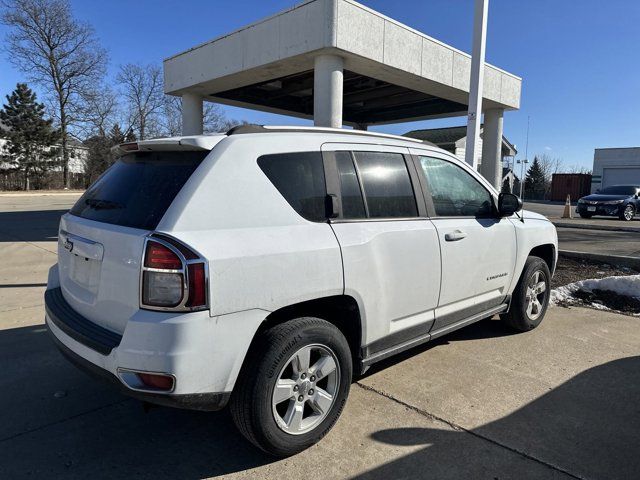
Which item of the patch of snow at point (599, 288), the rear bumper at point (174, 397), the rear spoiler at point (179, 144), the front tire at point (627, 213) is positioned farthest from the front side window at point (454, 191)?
the front tire at point (627, 213)

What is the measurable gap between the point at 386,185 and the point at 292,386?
1.56 metres

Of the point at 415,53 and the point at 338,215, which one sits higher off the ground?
the point at 415,53

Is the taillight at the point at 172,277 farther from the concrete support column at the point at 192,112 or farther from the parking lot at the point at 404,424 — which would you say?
the concrete support column at the point at 192,112

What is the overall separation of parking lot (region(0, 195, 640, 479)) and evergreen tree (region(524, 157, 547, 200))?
57.2 meters

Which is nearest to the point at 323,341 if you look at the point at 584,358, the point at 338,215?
the point at 338,215

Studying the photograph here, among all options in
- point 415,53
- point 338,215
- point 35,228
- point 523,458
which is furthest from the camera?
point 35,228

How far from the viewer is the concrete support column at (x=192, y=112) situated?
491 inches

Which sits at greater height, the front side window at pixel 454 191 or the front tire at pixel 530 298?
the front side window at pixel 454 191

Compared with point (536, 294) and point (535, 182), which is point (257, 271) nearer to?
point (536, 294)

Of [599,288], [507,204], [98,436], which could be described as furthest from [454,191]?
[599,288]

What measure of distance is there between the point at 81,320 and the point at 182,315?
869mm

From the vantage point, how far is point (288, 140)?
2867 millimetres

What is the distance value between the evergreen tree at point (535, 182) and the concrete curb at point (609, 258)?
51233mm

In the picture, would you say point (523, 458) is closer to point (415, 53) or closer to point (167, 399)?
point (167, 399)
